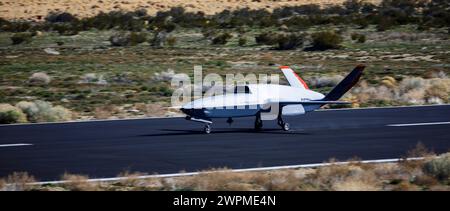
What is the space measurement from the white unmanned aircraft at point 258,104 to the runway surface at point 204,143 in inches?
22.6

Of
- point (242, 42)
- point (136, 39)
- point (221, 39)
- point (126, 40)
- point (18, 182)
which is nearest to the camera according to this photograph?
point (18, 182)

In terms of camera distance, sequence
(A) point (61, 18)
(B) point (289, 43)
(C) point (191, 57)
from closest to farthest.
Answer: (C) point (191, 57) → (B) point (289, 43) → (A) point (61, 18)

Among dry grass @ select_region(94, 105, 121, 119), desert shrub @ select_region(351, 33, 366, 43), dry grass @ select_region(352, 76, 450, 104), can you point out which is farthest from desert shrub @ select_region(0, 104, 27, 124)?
desert shrub @ select_region(351, 33, 366, 43)

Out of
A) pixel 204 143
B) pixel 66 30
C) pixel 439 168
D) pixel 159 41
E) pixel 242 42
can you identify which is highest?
pixel 439 168

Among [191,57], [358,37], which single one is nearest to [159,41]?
[191,57]

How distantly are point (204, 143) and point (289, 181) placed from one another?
7.96 metres

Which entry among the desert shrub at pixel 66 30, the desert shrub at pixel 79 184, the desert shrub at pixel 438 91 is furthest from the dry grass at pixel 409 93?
the desert shrub at pixel 66 30

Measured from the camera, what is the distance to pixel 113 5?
128250mm

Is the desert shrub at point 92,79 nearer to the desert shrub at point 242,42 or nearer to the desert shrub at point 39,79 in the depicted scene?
the desert shrub at point 39,79

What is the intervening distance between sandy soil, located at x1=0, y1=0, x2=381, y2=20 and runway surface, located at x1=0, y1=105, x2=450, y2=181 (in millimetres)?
87270

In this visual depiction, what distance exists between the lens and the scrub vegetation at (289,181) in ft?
59.4

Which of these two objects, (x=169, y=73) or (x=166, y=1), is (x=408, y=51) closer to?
(x=169, y=73)

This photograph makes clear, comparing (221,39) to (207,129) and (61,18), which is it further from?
(207,129)

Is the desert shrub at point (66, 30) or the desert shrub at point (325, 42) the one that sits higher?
the desert shrub at point (325, 42)
